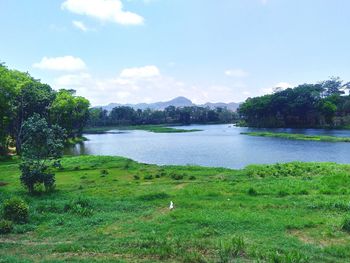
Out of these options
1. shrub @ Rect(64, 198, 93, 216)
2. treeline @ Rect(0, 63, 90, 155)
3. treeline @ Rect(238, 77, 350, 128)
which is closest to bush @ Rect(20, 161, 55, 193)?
shrub @ Rect(64, 198, 93, 216)

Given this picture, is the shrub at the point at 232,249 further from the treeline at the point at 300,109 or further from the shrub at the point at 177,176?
the treeline at the point at 300,109

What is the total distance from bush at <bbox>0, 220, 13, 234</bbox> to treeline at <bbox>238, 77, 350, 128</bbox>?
119703 millimetres

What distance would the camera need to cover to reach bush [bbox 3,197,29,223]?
57.3 ft

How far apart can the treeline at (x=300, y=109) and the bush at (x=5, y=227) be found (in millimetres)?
119703

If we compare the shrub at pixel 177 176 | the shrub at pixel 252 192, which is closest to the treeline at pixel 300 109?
the shrub at pixel 177 176

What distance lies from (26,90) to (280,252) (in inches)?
2262

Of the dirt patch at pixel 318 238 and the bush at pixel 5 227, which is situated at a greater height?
the bush at pixel 5 227

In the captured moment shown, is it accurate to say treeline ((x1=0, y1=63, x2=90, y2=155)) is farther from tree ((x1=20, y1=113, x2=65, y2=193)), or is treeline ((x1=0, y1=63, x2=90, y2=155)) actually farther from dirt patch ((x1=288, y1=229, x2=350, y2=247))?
dirt patch ((x1=288, y1=229, x2=350, y2=247))

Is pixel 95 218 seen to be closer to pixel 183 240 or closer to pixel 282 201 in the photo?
pixel 183 240

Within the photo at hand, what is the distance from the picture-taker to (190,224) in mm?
16016

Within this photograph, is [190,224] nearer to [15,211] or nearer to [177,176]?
[15,211]

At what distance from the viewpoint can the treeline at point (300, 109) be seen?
125850 mm

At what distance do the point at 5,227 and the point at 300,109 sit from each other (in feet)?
439

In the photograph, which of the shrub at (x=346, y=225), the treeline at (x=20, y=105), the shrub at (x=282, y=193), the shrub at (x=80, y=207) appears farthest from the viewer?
the treeline at (x=20, y=105)
